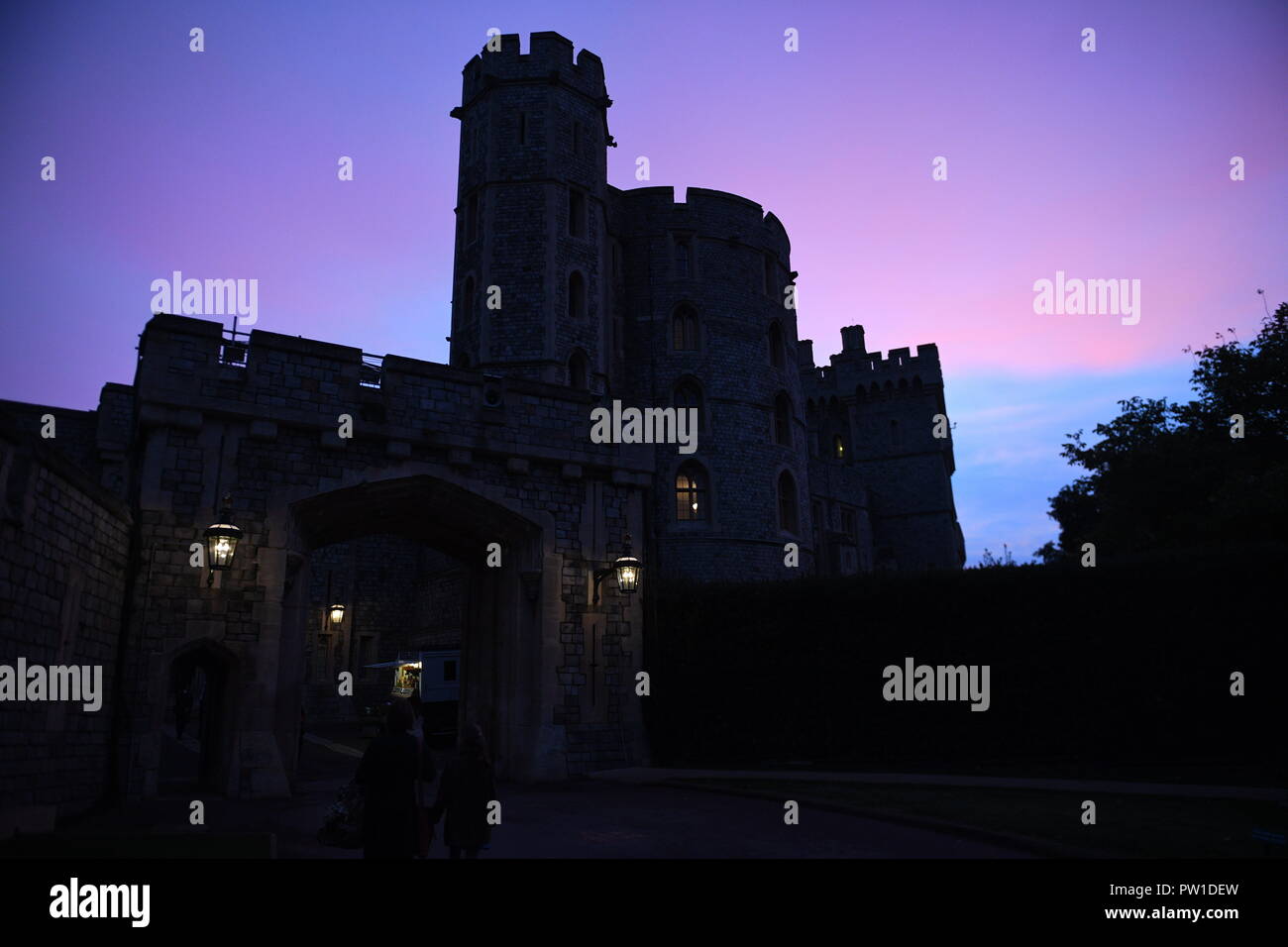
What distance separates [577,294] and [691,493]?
8051mm

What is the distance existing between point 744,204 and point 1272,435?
19485mm

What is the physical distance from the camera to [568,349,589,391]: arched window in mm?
26281

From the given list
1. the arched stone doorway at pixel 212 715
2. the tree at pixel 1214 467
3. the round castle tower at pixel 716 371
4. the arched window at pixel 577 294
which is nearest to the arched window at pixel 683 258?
the round castle tower at pixel 716 371

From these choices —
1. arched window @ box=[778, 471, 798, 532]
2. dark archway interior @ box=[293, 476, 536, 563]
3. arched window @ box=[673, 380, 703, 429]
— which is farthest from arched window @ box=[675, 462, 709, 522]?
dark archway interior @ box=[293, 476, 536, 563]

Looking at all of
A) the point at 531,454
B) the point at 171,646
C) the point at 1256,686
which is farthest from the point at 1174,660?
the point at 171,646

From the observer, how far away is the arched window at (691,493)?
29797 millimetres

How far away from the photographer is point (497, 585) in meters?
17.0

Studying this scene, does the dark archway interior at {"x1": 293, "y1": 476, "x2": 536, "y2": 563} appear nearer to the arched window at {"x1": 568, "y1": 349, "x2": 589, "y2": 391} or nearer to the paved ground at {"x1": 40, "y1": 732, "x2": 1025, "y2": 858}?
the paved ground at {"x1": 40, "y1": 732, "x2": 1025, "y2": 858}

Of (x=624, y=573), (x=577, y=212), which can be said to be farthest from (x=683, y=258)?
(x=624, y=573)

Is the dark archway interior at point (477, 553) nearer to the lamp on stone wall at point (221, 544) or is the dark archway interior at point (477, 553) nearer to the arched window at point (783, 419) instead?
the lamp on stone wall at point (221, 544)

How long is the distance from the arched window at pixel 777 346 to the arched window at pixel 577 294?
9296mm

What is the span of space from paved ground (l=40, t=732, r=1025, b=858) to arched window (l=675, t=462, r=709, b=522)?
1704 centimetres

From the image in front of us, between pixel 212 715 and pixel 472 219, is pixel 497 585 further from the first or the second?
pixel 472 219
